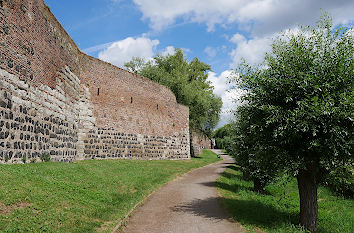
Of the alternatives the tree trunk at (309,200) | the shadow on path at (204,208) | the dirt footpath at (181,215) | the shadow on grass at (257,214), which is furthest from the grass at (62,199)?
the tree trunk at (309,200)

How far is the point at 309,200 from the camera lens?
7363 millimetres

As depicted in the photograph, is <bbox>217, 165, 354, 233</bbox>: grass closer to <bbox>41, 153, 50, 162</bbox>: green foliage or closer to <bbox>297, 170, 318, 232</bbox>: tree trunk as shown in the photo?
<bbox>297, 170, 318, 232</bbox>: tree trunk

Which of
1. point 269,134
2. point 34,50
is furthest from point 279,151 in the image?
point 34,50

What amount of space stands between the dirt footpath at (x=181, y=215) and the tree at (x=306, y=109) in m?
2.37

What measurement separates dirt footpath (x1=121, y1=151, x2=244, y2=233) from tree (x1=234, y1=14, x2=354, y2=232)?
2.37m

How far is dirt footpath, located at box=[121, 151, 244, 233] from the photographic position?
644 cm

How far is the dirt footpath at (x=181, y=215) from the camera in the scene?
644 centimetres

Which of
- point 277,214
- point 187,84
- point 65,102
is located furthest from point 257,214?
point 187,84

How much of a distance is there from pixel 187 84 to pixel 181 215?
2289 centimetres

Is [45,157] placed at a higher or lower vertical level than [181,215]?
higher

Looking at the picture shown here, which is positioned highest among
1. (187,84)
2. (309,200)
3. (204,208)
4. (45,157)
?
(187,84)

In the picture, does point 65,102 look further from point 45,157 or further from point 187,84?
point 187,84

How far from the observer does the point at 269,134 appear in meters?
7.73

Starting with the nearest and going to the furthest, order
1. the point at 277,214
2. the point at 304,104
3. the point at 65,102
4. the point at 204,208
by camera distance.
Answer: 1. the point at 304,104
2. the point at 204,208
3. the point at 277,214
4. the point at 65,102
